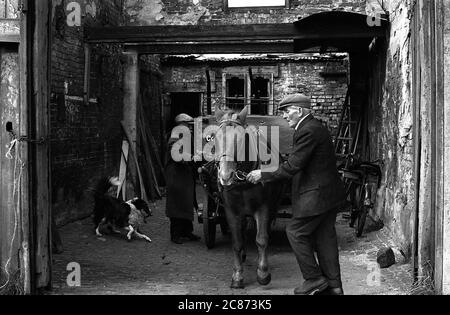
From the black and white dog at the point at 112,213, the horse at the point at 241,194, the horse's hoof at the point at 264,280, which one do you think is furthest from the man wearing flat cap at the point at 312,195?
the black and white dog at the point at 112,213

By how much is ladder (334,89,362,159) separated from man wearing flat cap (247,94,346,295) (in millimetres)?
6011

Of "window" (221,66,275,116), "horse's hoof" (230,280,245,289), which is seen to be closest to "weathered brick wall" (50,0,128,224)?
"horse's hoof" (230,280,245,289)

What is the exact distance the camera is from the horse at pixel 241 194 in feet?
19.4

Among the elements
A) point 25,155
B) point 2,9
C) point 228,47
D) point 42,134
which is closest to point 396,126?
point 228,47

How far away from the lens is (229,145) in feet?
18.9

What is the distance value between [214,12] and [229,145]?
10552 millimetres

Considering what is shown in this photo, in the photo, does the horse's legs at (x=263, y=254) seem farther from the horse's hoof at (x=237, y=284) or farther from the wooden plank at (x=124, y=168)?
the wooden plank at (x=124, y=168)

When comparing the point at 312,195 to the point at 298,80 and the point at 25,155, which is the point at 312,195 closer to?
the point at 25,155

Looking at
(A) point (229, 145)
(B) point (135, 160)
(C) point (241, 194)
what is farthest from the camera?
(B) point (135, 160)

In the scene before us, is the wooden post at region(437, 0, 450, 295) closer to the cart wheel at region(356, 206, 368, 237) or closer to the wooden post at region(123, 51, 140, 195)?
the cart wheel at region(356, 206, 368, 237)

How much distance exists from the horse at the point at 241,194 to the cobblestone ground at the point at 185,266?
323mm

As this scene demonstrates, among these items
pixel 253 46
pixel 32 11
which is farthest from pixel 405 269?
pixel 253 46
